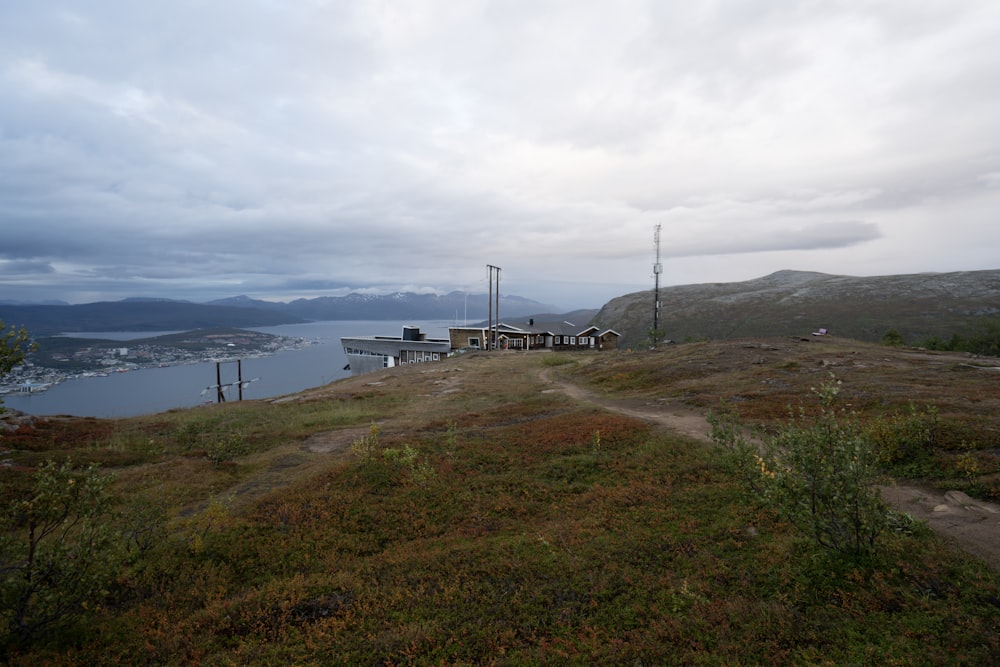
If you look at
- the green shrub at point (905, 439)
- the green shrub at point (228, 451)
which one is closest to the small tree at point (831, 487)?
the green shrub at point (905, 439)

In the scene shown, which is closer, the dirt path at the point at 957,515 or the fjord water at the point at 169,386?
the dirt path at the point at 957,515

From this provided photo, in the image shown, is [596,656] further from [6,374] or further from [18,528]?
[18,528]

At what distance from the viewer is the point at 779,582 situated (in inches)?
313

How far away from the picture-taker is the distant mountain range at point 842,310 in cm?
12312

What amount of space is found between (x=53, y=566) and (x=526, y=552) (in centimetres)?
884

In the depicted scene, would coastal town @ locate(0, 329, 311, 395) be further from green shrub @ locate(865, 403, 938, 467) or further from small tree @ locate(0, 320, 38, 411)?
green shrub @ locate(865, 403, 938, 467)

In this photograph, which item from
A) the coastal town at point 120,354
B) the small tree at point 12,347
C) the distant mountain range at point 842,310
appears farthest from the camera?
the distant mountain range at point 842,310

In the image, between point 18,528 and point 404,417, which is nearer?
point 18,528

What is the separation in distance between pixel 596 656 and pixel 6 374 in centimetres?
1277

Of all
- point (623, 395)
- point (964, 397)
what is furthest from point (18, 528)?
point (964, 397)

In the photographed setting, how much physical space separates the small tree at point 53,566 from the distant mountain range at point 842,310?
11232 centimetres

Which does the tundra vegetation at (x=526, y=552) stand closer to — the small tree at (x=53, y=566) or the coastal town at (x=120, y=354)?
the small tree at (x=53, y=566)

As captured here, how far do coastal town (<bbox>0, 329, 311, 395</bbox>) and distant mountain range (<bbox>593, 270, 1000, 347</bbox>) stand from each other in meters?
129

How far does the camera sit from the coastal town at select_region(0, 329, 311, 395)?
90500 millimetres
